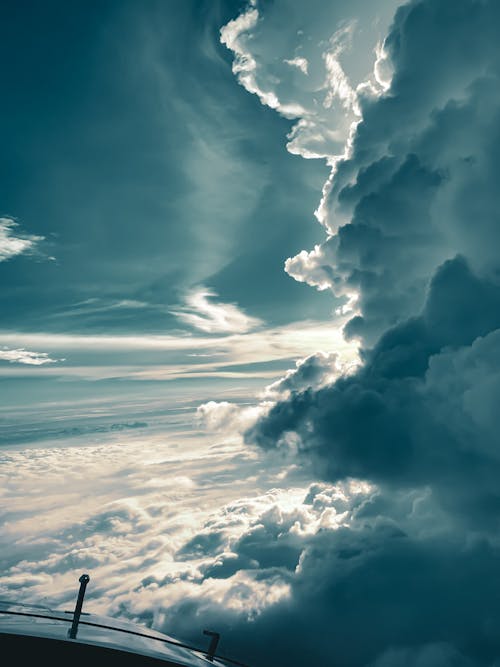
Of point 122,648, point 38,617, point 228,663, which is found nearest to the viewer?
point 122,648

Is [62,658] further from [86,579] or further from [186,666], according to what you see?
[186,666]

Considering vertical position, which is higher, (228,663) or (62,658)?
(62,658)

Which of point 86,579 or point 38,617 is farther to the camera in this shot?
point 38,617

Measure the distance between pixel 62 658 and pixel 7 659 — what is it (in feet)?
9.25

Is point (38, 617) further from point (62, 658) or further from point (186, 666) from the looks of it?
point (186, 666)

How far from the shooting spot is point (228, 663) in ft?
102

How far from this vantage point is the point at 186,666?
→ 22.2 meters

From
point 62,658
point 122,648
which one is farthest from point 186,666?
point 62,658

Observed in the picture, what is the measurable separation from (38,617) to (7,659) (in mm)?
6686

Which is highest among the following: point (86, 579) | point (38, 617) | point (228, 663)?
point (86, 579)

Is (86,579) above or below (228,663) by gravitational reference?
above

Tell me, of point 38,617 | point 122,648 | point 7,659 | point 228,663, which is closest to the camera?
point 7,659

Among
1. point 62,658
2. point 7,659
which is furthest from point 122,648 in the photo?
point 7,659

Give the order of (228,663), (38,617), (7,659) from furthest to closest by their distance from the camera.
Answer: (228,663), (38,617), (7,659)
